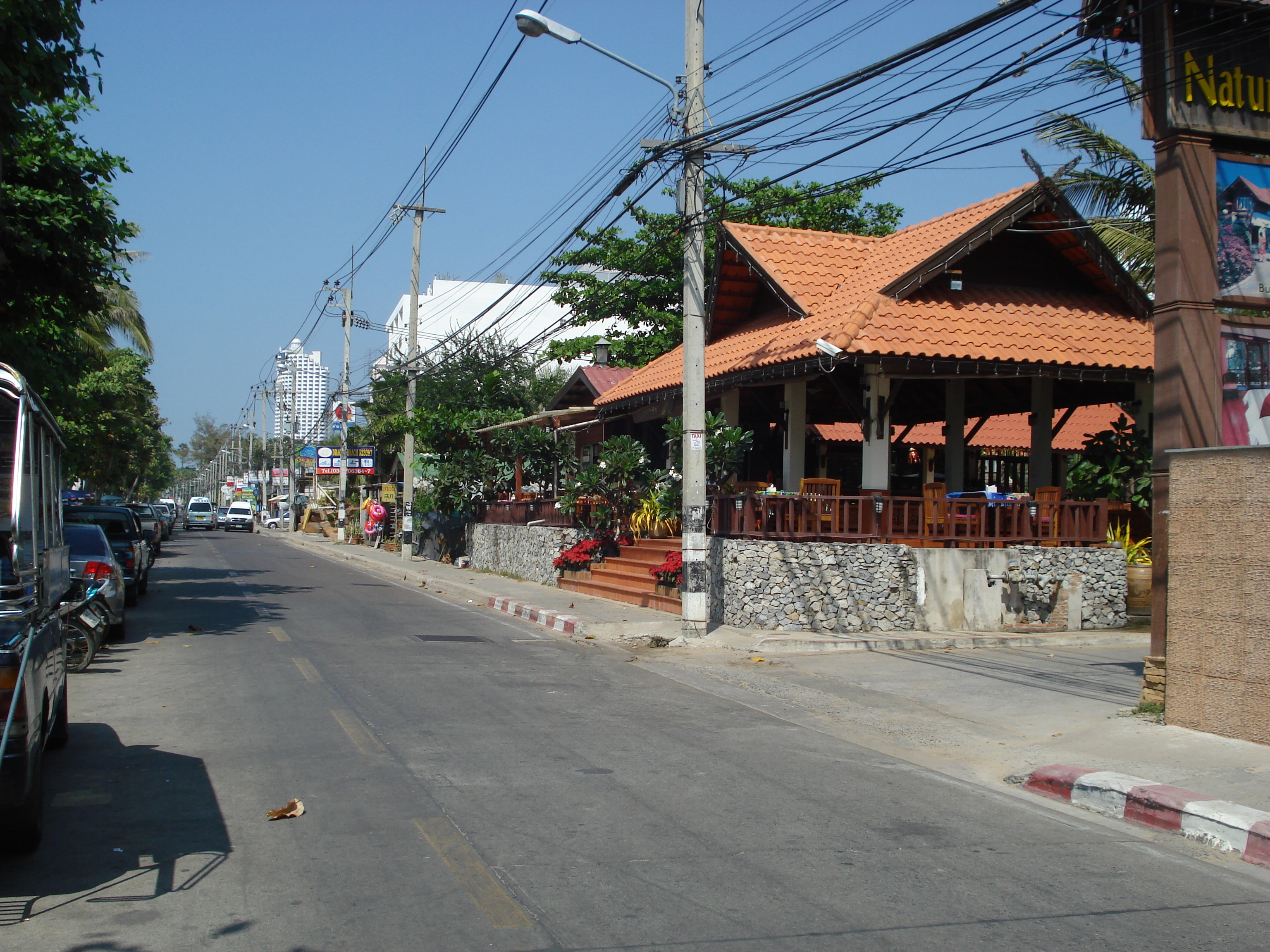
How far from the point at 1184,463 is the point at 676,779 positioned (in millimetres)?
4988

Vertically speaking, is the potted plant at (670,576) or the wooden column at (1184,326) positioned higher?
the wooden column at (1184,326)

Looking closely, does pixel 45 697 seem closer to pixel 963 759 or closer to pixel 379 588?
pixel 963 759

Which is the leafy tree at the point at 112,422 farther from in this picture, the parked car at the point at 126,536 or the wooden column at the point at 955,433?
the wooden column at the point at 955,433

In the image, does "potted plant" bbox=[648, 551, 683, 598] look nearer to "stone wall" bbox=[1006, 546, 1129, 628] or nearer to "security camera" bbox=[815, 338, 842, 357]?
"security camera" bbox=[815, 338, 842, 357]

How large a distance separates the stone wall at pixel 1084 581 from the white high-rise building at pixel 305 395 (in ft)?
141

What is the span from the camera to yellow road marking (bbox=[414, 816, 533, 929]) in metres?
4.66

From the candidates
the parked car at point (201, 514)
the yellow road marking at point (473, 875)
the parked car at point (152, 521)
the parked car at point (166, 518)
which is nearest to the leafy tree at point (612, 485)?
the yellow road marking at point (473, 875)

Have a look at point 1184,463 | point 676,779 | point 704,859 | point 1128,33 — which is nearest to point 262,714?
point 676,779

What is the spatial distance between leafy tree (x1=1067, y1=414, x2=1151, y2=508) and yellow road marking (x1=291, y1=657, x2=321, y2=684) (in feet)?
41.5

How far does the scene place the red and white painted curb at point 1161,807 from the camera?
243 inches

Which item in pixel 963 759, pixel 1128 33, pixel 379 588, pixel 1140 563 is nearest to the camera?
pixel 963 759

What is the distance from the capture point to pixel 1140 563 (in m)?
17.0

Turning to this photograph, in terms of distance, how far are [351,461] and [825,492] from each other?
38443 millimetres

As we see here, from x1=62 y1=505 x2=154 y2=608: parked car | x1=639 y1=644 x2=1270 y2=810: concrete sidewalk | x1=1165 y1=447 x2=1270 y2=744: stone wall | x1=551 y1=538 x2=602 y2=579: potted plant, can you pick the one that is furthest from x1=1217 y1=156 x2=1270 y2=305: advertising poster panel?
x1=62 y1=505 x2=154 y2=608: parked car
